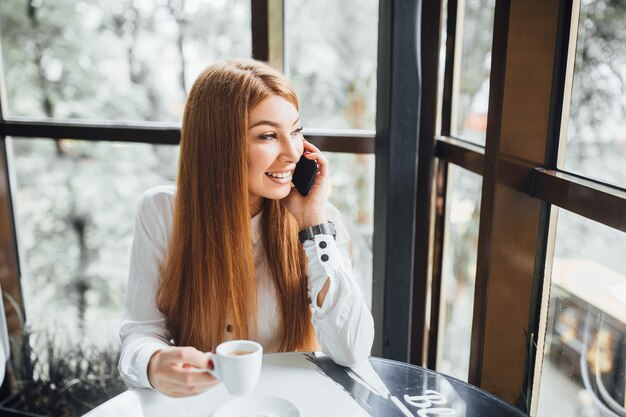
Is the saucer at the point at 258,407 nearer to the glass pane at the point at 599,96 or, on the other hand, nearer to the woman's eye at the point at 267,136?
the woman's eye at the point at 267,136

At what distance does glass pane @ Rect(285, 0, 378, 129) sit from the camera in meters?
2.46

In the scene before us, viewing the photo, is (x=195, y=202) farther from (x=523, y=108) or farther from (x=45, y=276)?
(x=45, y=276)

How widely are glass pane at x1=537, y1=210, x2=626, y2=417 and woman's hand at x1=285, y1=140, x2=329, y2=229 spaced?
60cm

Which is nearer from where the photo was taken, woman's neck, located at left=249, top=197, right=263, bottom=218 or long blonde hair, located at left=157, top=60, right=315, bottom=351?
long blonde hair, located at left=157, top=60, right=315, bottom=351

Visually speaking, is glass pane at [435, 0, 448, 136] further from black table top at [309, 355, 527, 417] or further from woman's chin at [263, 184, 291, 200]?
black table top at [309, 355, 527, 417]

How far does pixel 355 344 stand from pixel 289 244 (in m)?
0.35

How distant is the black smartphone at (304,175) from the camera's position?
1433 millimetres

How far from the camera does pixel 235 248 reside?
4.40 feet

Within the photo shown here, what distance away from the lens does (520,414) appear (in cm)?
103

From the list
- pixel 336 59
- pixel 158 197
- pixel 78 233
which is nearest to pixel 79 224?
pixel 78 233

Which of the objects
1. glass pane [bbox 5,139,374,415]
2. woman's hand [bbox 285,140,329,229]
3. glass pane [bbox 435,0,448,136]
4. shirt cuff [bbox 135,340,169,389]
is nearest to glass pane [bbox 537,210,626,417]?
woman's hand [bbox 285,140,329,229]

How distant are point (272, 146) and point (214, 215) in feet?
0.76

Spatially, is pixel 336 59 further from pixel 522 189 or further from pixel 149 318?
pixel 149 318

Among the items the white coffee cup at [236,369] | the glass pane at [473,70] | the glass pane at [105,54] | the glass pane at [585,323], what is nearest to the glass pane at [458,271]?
the glass pane at [473,70]
